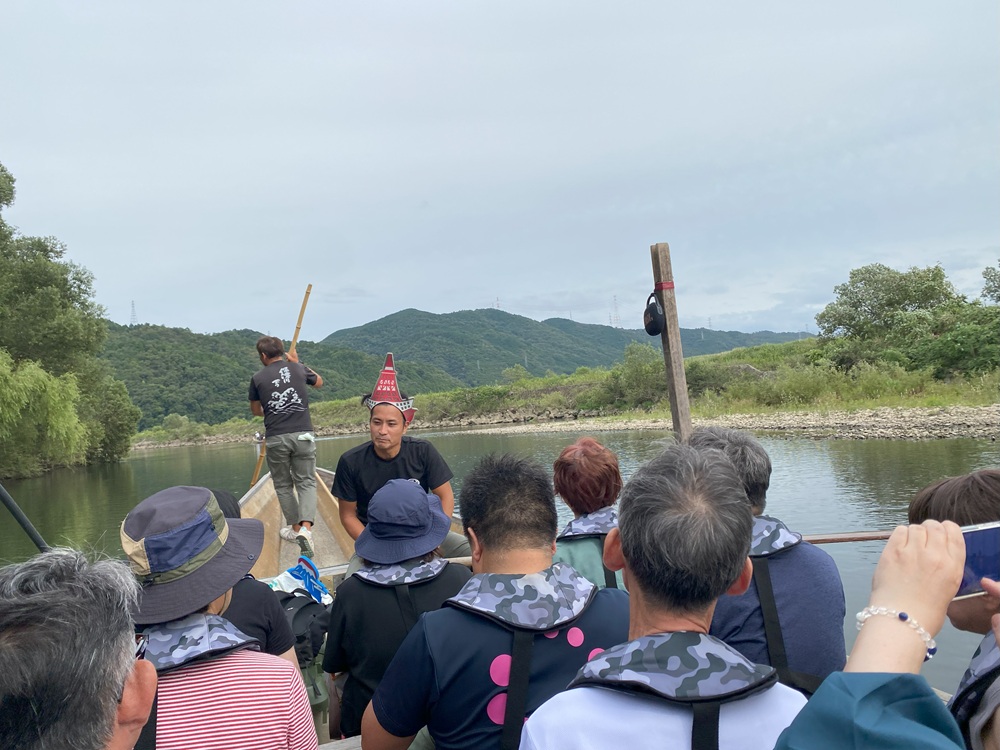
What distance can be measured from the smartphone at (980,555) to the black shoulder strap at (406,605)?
1357 millimetres

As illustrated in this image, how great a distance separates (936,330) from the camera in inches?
850

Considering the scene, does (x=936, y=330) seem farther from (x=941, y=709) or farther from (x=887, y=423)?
(x=941, y=709)

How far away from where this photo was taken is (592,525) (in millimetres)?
2270

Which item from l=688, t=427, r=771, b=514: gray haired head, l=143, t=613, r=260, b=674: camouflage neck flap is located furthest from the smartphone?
l=143, t=613, r=260, b=674: camouflage neck flap

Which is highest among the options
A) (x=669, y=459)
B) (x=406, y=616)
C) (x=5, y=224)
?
(x=5, y=224)

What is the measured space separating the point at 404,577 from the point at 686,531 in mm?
1094

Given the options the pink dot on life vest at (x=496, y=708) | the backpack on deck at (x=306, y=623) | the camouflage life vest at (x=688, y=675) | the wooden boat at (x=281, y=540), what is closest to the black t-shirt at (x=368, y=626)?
the backpack on deck at (x=306, y=623)

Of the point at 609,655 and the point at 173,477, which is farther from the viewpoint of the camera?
the point at 173,477

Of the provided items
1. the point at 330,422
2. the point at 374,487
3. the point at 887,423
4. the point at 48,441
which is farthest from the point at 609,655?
the point at 330,422

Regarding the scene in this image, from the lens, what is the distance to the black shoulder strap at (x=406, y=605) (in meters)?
1.88

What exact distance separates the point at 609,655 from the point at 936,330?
2471 centimetres

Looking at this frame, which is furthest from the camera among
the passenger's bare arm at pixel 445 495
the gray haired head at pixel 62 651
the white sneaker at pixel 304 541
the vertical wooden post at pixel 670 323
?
the white sneaker at pixel 304 541

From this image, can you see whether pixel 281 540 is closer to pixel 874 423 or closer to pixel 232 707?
pixel 232 707

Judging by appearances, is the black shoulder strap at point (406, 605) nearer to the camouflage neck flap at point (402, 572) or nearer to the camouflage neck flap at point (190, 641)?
the camouflage neck flap at point (402, 572)
